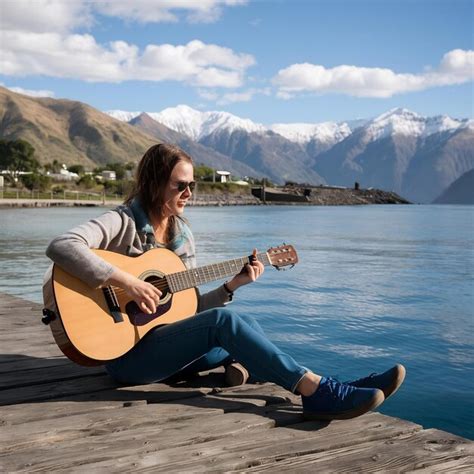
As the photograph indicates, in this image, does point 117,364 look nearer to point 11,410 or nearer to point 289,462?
point 11,410

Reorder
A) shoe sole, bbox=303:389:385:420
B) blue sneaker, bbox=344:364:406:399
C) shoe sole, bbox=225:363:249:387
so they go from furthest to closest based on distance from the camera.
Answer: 1. shoe sole, bbox=225:363:249:387
2. blue sneaker, bbox=344:364:406:399
3. shoe sole, bbox=303:389:385:420

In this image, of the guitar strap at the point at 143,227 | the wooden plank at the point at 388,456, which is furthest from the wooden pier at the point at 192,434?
the guitar strap at the point at 143,227

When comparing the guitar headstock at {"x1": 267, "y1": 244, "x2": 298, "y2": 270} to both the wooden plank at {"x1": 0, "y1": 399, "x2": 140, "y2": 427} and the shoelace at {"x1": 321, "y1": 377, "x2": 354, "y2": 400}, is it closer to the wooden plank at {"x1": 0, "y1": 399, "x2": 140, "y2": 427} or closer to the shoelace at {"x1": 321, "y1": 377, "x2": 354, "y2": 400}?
the shoelace at {"x1": 321, "y1": 377, "x2": 354, "y2": 400}

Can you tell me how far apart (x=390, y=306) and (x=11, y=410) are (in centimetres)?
1470

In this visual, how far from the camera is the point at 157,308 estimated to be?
478 cm

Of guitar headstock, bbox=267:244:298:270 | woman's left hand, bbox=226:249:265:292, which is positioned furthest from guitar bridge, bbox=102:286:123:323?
guitar headstock, bbox=267:244:298:270

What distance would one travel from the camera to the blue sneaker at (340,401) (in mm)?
4316

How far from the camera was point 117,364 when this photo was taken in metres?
4.96

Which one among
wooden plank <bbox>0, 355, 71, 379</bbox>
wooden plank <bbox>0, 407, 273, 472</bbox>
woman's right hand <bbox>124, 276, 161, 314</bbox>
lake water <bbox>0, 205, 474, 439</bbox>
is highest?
woman's right hand <bbox>124, 276, 161, 314</bbox>

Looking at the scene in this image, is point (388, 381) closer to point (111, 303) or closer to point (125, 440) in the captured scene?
point (125, 440)

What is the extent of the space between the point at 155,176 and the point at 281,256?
1.35 meters

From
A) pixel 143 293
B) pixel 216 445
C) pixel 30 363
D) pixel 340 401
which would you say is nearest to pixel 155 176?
pixel 143 293

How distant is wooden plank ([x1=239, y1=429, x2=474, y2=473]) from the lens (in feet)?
12.3

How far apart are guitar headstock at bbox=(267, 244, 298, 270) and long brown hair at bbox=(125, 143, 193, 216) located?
108 cm
